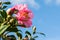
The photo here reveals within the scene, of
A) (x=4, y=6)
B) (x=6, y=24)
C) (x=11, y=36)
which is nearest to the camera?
(x=6, y=24)

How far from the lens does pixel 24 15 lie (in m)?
2.19

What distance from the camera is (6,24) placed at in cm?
211

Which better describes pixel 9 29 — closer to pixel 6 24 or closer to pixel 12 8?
pixel 6 24

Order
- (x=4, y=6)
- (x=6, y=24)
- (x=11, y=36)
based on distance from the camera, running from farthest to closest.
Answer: (x=4, y=6), (x=11, y=36), (x=6, y=24)

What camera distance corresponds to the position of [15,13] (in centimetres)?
219

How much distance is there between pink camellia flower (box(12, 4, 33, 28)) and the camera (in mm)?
2145

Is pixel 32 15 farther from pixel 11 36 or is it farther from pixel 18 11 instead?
pixel 11 36

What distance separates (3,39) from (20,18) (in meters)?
0.25

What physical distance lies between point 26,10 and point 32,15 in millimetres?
81

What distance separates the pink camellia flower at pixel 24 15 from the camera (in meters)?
2.14

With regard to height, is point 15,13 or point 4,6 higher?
point 4,6

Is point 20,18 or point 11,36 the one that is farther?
point 11,36

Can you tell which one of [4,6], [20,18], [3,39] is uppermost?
[4,6]

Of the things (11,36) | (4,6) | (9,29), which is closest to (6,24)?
(9,29)
